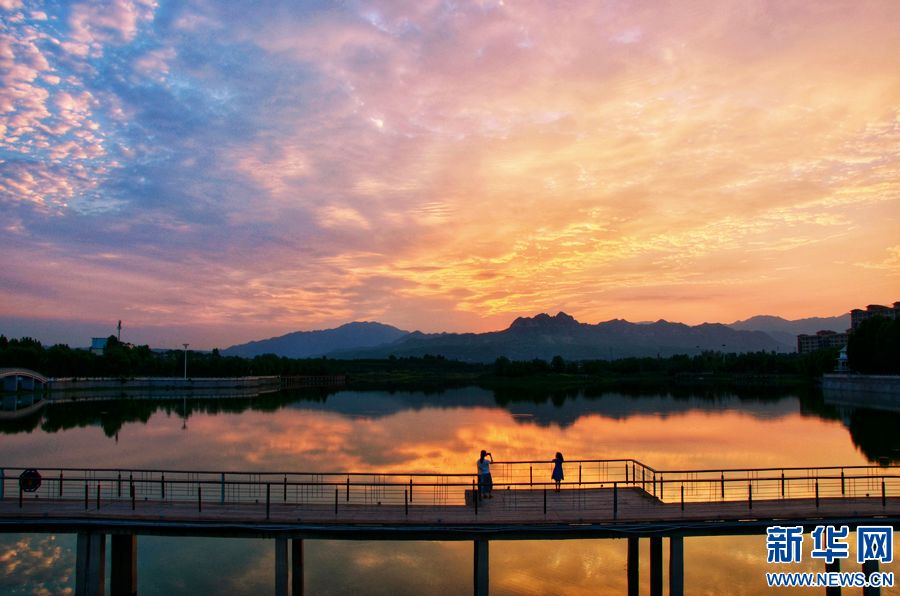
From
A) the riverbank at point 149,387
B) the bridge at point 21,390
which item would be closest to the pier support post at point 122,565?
the bridge at point 21,390

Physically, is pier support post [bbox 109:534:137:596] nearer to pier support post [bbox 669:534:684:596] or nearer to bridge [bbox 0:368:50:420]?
pier support post [bbox 669:534:684:596]

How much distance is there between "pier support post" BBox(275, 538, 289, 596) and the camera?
65.8 ft

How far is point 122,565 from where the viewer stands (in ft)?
72.8

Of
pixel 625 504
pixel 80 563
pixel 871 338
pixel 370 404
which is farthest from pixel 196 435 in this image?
pixel 871 338

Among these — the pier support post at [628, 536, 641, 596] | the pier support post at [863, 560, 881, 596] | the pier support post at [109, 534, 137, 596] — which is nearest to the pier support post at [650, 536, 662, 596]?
the pier support post at [628, 536, 641, 596]

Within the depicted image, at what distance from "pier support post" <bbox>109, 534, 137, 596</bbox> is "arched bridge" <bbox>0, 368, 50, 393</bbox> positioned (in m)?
120

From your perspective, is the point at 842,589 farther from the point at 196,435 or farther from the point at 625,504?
the point at 196,435

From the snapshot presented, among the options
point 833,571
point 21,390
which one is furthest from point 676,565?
point 21,390

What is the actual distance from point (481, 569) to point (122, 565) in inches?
480

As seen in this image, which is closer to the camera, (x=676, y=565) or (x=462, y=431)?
(x=676, y=565)

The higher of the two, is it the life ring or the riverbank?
the life ring

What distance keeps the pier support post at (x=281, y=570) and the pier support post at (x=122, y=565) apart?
224 inches

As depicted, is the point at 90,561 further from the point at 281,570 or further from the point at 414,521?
the point at 414,521

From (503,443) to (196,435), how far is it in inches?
1311
